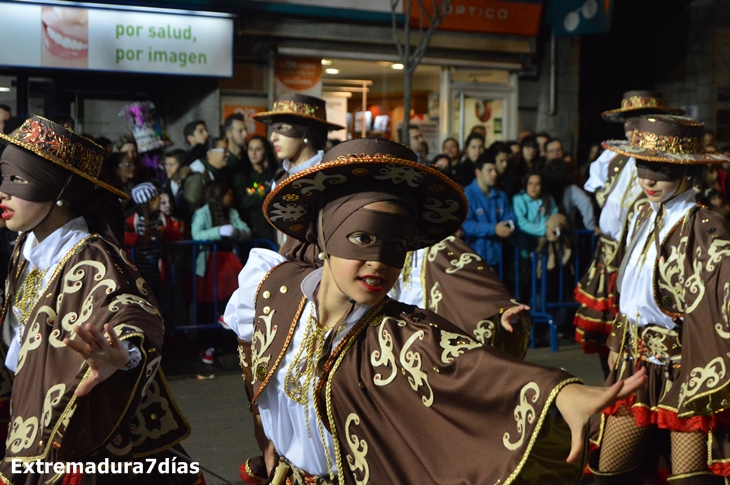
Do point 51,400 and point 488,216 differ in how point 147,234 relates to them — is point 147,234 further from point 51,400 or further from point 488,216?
point 51,400

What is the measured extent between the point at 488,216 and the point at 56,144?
19.9ft

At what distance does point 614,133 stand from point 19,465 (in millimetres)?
14798

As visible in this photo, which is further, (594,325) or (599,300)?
(599,300)

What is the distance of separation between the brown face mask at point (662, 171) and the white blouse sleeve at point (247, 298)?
214 cm

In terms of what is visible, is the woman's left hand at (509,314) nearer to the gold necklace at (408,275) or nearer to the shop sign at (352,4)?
the gold necklace at (408,275)

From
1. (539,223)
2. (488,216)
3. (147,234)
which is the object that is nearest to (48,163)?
(147,234)

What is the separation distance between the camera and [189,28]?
11.9 meters

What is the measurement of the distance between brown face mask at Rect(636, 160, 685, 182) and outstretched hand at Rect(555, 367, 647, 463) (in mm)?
2751

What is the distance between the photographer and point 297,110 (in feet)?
20.8

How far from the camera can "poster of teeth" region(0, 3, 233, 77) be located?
1088 centimetres

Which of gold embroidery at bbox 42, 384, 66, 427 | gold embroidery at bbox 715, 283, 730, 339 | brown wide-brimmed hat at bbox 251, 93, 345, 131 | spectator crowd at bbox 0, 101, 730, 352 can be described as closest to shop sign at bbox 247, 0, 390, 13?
spectator crowd at bbox 0, 101, 730, 352

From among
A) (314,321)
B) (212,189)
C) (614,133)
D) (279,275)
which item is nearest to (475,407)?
(314,321)

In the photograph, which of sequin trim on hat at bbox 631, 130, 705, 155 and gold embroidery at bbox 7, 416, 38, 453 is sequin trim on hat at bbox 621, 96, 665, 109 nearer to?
sequin trim on hat at bbox 631, 130, 705, 155

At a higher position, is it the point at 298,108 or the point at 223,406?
the point at 298,108
